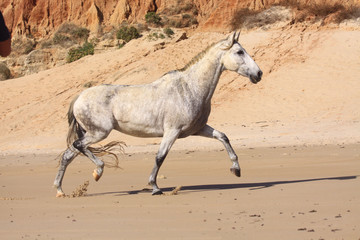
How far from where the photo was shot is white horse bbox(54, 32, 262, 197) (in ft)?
34.7

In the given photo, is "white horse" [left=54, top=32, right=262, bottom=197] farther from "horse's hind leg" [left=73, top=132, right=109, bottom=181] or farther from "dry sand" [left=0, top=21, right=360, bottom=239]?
"dry sand" [left=0, top=21, right=360, bottom=239]

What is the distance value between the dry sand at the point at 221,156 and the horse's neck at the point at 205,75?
4.88ft

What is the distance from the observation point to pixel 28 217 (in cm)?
845

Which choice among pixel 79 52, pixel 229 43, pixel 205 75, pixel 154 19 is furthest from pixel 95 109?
pixel 154 19

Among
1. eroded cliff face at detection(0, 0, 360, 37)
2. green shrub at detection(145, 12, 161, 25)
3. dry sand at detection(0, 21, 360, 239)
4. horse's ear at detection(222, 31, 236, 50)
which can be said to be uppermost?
horse's ear at detection(222, 31, 236, 50)

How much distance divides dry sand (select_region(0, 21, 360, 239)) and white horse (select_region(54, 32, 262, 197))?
0.80m

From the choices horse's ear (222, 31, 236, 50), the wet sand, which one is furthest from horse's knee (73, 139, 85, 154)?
horse's ear (222, 31, 236, 50)

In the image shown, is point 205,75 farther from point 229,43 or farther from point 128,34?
point 128,34

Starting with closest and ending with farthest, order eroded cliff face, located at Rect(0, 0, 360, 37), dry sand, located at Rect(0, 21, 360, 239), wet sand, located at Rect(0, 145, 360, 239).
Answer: wet sand, located at Rect(0, 145, 360, 239) → dry sand, located at Rect(0, 21, 360, 239) → eroded cliff face, located at Rect(0, 0, 360, 37)

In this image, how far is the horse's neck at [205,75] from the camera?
35.6 ft

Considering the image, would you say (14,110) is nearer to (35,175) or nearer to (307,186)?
(35,175)

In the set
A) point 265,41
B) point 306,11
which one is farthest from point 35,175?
point 306,11

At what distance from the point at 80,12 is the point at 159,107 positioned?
49143 millimetres

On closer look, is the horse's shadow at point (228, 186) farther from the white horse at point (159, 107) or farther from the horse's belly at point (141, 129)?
the horse's belly at point (141, 129)
